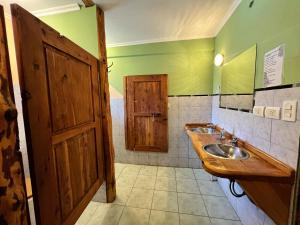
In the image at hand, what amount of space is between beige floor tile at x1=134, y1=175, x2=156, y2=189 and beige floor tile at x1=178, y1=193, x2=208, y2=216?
1.61 ft

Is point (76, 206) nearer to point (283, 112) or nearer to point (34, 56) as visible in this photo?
point (34, 56)

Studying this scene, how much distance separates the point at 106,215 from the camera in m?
1.74

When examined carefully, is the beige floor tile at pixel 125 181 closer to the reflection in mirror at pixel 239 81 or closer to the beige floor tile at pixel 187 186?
the beige floor tile at pixel 187 186

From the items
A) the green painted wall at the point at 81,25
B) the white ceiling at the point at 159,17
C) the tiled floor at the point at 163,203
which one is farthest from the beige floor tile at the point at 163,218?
the white ceiling at the point at 159,17

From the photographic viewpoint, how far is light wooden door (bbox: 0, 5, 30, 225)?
0.61 metres

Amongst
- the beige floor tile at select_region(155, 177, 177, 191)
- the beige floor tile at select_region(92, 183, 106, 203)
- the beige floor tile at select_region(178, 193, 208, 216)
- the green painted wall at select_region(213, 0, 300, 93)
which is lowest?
the beige floor tile at select_region(178, 193, 208, 216)

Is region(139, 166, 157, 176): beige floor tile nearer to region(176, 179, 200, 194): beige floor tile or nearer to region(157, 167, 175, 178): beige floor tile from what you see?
region(157, 167, 175, 178): beige floor tile

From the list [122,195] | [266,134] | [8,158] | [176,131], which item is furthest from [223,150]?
[8,158]

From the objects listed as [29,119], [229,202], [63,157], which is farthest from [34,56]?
[229,202]

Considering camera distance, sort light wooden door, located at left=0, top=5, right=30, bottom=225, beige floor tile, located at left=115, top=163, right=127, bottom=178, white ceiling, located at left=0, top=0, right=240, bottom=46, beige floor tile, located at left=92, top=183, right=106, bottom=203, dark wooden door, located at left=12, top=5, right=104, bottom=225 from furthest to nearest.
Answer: beige floor tile, located at left=115, top=163, right=127, bottom=178, beige floor tile, located at left=92, top=183, right=106, bottom=203, white ceiling, located at left=0, top=0, right=240, bottom=46, dark wooden door, located at left=12, top=5, right=104, bottom=225, light wooden door, located at left=0, top=5, right=30, bottom=225

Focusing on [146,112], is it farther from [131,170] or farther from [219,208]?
[219,208]

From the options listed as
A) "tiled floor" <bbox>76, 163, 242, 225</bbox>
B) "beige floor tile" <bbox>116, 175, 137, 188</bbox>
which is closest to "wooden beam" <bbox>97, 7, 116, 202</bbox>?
"tiled floor" <bbox>76, 163, 242, 225</bbox>

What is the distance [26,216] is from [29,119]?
0.49 meters

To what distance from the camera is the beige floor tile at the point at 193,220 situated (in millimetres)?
1613
